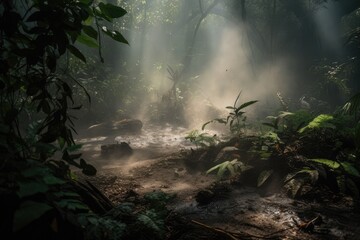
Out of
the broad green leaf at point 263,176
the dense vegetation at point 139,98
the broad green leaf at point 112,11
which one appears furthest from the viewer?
the broad green leaf at point 263,176

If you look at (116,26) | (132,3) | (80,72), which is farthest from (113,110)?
(132,3)

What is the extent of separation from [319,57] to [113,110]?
13.3 meters

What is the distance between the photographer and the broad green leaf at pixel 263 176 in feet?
13.3

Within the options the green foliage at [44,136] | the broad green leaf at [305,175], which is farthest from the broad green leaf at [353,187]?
the green foliage at [44,136]

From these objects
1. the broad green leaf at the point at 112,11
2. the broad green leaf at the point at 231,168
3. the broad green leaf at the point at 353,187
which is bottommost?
the broad green leaf at the point at 353,187

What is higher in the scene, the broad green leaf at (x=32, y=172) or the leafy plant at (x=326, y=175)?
the leafy plant at (x=326, y=175)

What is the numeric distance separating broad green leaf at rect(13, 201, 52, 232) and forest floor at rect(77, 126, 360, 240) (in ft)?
5.21

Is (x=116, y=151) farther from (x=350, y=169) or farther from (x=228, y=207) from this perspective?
(x=350, y=169)

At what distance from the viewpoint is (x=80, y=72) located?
557 inches

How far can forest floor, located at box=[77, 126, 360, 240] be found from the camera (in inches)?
107

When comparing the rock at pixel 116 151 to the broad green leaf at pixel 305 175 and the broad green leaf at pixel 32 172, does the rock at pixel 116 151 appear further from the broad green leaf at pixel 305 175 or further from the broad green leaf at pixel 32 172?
the broad green leaf at pixel 32 172

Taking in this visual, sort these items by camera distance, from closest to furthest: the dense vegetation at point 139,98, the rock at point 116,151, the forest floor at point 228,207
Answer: the dense vegetation at point 139,98, the forest floor at point 228,207, the rock at point 116,151

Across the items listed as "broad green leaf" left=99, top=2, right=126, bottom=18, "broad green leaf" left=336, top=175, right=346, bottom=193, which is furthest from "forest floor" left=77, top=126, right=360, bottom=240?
"broad green leaf" left=99, top=2, right=126, bottom=18

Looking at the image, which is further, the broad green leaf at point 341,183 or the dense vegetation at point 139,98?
the broad green leaf at point 341,183
